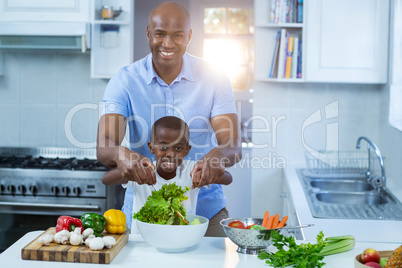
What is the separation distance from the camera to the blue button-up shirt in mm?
2057

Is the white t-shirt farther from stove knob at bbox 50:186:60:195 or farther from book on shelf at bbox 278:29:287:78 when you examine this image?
book on shelf at bbox 278:29:287:78

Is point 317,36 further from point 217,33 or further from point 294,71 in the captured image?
point 217,33

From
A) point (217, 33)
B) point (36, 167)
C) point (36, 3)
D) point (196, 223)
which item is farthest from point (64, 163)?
point (217, 33)

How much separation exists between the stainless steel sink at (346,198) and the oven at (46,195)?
1.19m

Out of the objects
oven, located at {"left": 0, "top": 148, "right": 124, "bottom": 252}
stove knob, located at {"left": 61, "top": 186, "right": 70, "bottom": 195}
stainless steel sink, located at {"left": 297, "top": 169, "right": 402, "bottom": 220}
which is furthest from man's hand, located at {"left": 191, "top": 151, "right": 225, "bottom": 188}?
stove knob, located at {"left": 61, "top": 186, "right": 70, "bottom": 195}

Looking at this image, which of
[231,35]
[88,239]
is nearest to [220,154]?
[88,239]

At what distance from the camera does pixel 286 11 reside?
3240mm

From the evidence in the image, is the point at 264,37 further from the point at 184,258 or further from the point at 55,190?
the point at 184,258

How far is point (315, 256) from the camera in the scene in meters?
1.39

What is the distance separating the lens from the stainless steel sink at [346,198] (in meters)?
2.21

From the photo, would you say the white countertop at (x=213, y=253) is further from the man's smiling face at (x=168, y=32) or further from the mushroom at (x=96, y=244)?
the man's smiling face at (x=168, y=32)

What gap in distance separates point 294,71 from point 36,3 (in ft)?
5.45

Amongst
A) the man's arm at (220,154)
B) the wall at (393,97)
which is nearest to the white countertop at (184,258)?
the man's arm at (220,154)

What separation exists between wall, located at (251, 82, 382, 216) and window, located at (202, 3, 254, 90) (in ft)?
8.08
